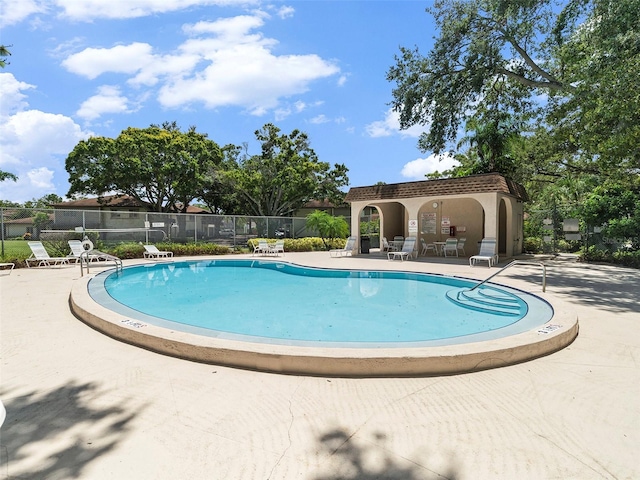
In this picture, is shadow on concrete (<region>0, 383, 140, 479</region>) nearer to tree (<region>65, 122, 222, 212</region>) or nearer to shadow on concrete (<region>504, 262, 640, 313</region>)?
shadow on concrete (<region>504, 262, 640, 313</region>)

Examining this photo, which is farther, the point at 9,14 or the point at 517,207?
the point at 517,207

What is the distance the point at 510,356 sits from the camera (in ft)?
13.2

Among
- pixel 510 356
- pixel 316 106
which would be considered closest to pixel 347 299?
pixel 510 356

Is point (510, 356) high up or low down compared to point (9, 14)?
down

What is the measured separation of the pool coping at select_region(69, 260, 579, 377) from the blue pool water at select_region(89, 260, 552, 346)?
1.39 feet

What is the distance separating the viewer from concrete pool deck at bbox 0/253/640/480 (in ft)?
7.44

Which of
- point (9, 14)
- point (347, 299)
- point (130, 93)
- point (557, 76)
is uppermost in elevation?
point (130, 93)

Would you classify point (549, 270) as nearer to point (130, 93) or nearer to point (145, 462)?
point (145, 462)

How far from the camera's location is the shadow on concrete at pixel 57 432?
227 centimetres

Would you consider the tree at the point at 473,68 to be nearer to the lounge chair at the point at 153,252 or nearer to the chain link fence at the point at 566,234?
the chain link fence at the point at 566,234

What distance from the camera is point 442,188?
15133 millimetres

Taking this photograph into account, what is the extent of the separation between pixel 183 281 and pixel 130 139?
21856mm

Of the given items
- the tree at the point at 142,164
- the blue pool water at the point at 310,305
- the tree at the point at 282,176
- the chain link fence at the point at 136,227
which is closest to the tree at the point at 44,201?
the tree at the point at 142,164

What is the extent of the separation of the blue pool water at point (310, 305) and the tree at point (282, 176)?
50.9ft
